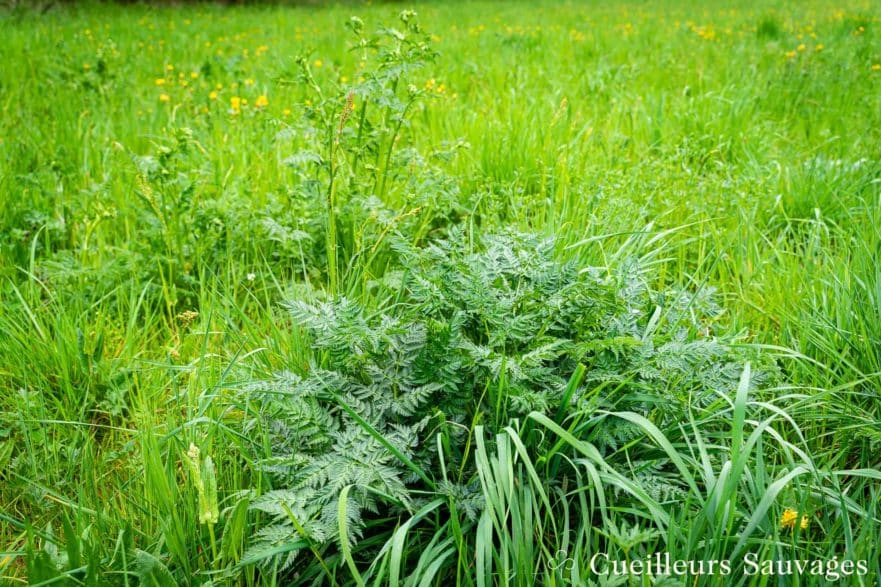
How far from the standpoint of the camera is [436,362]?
5.18 ft

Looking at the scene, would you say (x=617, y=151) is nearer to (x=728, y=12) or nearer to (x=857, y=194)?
(x=857, y=194)

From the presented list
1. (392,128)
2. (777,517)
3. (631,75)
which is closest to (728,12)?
(631,75)

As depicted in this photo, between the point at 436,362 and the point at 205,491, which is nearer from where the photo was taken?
the point at 205,491

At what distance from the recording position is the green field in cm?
135

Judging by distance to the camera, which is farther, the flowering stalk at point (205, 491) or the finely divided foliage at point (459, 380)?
the finely divided foliage at point (459, 380)

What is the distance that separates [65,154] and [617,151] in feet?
8.95

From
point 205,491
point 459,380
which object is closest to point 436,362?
point 459,380

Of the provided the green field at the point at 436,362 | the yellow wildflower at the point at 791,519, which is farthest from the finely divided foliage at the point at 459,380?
the yellow wildflower at the point at 791,519

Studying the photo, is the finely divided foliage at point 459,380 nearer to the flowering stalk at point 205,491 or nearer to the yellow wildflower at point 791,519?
the flowering stalk at point 205,491

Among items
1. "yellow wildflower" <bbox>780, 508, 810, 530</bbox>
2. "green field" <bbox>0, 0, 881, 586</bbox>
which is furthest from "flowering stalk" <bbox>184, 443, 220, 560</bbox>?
"yellow wildflower" <bbox>780, 508, 810, 530</bbox>

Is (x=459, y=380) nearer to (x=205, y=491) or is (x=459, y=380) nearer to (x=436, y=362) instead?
(x=436, y=362)

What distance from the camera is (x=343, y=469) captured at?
1.38m

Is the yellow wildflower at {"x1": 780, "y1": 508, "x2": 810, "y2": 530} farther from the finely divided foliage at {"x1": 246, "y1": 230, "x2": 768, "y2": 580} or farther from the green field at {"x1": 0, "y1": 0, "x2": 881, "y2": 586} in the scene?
the finely divided foliage at {"x1": 246, "y1": 230, "x2": 768, "y2": 580}

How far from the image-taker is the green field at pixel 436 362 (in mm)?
1349
